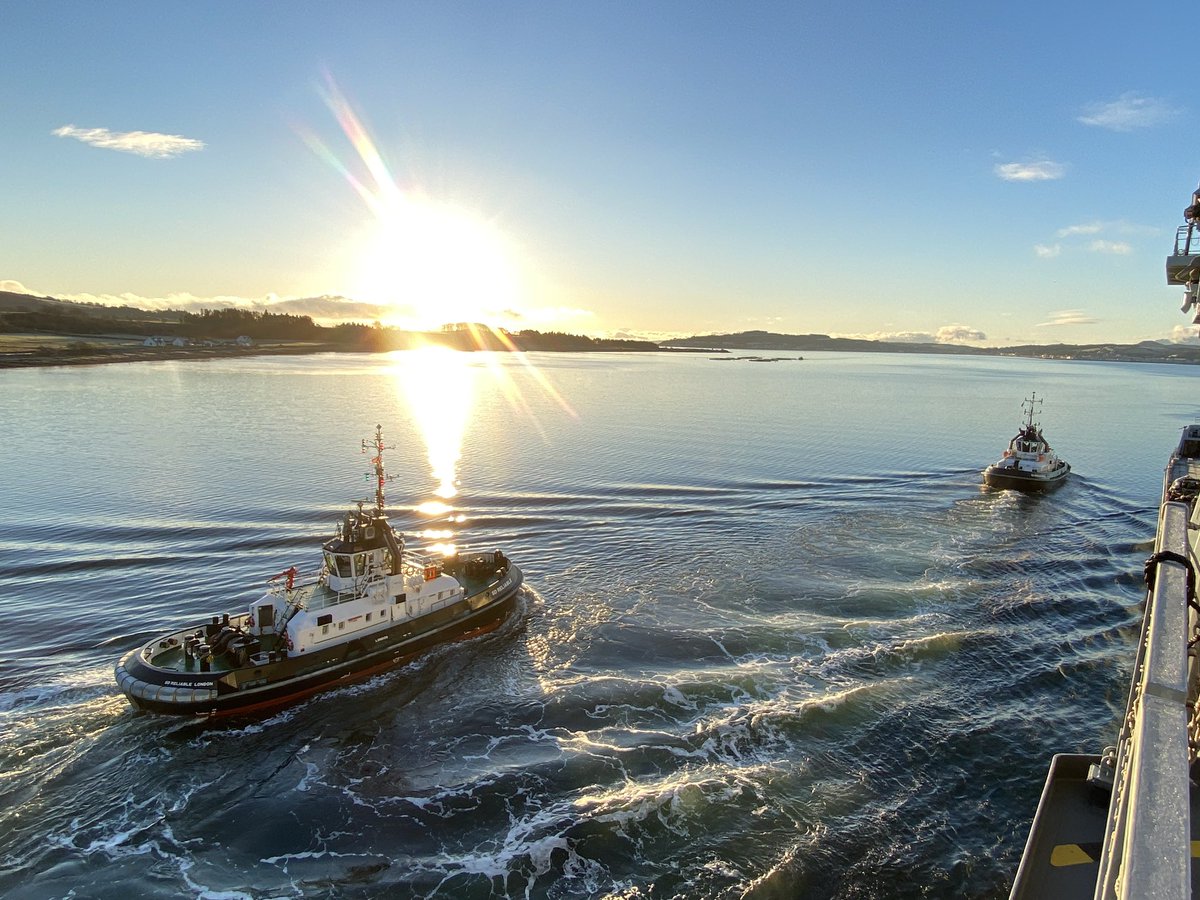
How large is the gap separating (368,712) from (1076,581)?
39469mm

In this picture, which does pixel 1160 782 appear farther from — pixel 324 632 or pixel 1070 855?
pixel 324 632

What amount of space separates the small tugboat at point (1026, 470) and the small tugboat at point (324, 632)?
49.2 m

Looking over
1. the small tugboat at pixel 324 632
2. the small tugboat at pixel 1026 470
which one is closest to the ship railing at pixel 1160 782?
the small tugboat at pixel 324 632

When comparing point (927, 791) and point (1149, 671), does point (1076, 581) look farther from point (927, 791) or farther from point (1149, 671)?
point (1149, 671)

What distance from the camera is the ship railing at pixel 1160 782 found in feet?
20.8

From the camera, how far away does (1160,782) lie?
7.45m

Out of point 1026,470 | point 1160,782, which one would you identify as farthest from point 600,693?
point 1026,470

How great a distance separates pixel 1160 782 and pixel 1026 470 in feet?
207

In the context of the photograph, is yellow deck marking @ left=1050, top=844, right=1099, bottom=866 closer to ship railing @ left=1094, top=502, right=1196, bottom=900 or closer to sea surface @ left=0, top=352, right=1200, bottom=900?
ship railing @ left=1094, top=502, right=1196, bottom=900

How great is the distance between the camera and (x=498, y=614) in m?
34.8

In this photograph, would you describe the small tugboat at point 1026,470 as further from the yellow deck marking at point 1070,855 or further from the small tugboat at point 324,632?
the yellow deck marking at point 1070,855

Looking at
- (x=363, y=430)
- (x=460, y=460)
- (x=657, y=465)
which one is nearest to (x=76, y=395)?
(x=363, y=430)

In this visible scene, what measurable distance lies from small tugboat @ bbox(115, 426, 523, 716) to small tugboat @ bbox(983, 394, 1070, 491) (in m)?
49.2

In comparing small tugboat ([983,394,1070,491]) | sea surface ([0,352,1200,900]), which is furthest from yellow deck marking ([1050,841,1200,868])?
small tugboat ([983,394,1070,491])
